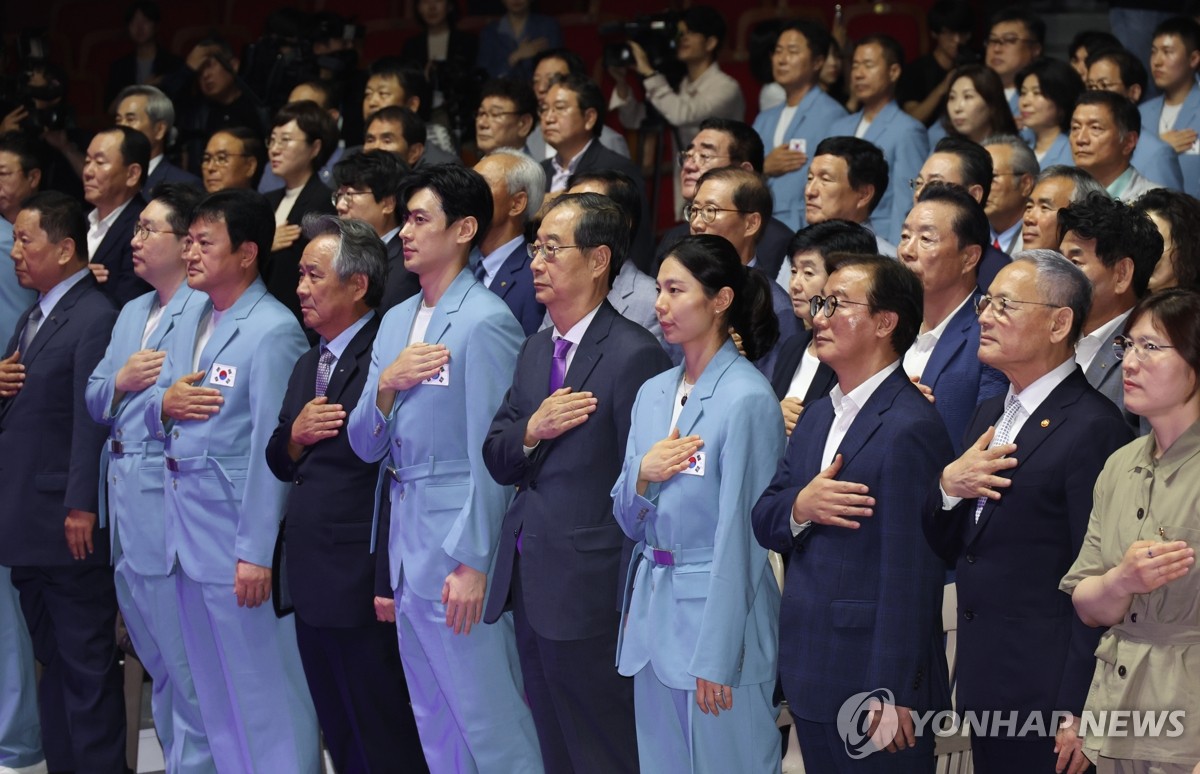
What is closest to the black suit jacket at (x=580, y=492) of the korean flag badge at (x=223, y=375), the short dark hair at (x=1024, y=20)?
the korean flag badge at (x=223, y=375)

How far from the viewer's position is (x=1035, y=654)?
3.19 meters

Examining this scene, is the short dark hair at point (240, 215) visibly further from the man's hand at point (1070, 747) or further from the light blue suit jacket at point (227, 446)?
the man's hand at point (1070, 747)

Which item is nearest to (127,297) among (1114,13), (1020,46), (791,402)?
(791,402)

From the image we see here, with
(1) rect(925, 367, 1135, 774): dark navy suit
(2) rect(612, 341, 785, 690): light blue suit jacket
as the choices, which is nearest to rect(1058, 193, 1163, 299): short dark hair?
(1) rect(925, 367, 1135, 774): dark navy suit

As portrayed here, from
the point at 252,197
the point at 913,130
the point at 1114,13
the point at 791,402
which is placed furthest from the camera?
the point at 1114,13

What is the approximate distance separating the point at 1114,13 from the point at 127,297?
15.7ft

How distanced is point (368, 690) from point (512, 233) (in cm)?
149

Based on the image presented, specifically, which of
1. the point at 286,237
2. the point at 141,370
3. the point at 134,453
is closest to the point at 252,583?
the point at 134,453

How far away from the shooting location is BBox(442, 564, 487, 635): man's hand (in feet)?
13.5

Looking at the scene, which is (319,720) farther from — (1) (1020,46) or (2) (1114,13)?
(2) (1114,13)

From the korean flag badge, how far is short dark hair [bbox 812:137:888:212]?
2.03 metres

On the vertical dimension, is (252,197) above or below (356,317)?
above

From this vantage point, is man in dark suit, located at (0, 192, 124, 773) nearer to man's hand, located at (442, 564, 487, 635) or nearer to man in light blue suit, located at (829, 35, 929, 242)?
man's hand, located at (442, 564, 487, 635)

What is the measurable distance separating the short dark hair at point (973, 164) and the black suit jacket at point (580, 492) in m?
1.55
